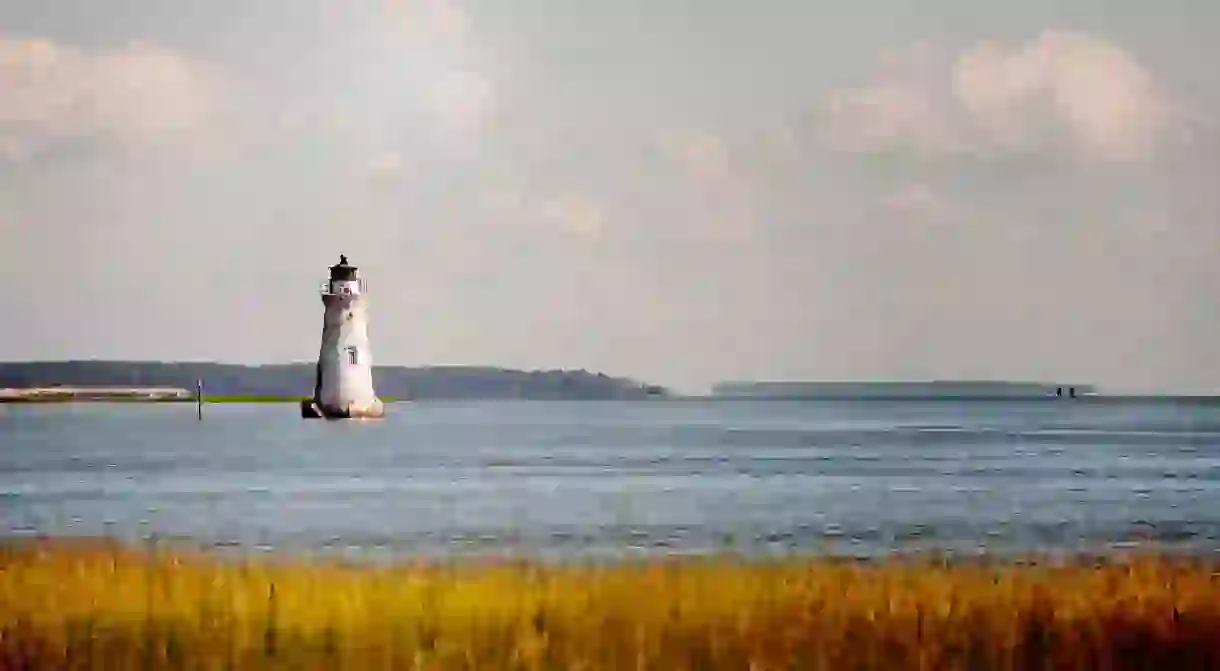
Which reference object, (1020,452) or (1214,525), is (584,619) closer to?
(1214,525)

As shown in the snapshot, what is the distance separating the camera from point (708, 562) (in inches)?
352

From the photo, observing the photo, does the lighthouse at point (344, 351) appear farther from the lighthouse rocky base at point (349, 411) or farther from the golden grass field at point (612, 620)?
the golden grass field at point (612, 620)

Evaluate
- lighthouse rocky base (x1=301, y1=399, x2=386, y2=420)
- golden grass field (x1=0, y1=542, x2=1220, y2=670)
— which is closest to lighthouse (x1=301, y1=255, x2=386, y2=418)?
lighthouse rocky base (x1=301, y1=399, x2=386, y2=420)

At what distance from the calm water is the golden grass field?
4097 millimetres

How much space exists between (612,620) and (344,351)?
20.8m

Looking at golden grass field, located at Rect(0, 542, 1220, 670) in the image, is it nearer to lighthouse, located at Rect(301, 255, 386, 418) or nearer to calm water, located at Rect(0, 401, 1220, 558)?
calm water, located at Rect(0, 401, 1220, 558)

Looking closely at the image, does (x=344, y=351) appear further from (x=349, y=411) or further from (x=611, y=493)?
(x=611, y=493)

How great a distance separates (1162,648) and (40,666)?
3.41m

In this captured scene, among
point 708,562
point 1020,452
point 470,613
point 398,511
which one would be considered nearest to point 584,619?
point 470,613

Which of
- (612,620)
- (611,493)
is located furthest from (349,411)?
(612,620)

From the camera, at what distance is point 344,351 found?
26.2 metres

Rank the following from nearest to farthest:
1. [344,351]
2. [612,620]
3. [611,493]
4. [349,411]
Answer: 1. [612,620]
2. [611,493]
3. [344,351]
4. [349,411]

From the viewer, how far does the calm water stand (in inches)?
498

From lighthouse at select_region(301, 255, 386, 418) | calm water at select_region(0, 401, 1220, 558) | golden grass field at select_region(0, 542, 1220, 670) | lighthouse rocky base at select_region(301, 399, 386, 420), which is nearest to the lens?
golden grass field at select_region(0, 542, 1220, 670)
